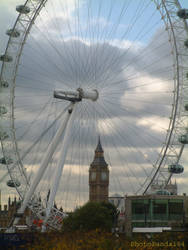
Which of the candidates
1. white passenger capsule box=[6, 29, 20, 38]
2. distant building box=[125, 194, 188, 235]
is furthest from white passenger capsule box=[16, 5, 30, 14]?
distant building box=[125, 194, 188, 235]

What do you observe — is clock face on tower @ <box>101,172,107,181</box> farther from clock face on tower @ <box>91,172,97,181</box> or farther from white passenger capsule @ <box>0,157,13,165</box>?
white passenger capsule @ <box>0,157,13,165</box>

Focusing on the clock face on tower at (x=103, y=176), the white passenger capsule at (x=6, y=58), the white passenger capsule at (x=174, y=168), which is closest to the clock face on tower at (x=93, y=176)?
the clock face on tower at (x=103, y=176)

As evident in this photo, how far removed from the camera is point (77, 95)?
141 ft

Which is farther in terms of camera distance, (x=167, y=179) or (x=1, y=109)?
(x=1, y=109)

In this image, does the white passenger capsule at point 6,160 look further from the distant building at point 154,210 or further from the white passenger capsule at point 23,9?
the white passenger capsule at point 23,9

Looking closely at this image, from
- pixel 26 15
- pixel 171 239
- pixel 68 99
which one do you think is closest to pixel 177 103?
pixel 68 99

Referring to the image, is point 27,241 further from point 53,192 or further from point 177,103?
point 177,103

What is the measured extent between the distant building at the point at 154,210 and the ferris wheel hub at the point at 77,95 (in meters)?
19.0

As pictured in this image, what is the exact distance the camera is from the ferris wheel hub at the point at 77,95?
42562 millimetres

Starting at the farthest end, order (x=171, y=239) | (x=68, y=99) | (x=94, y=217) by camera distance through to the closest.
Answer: (x=94, y=217), (x=68, y=99), (x=171, y=239)

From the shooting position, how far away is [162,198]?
5684 cm

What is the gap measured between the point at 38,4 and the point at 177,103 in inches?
694

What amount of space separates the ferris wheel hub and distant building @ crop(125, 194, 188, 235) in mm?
19043

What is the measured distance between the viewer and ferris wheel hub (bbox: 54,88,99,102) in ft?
140
